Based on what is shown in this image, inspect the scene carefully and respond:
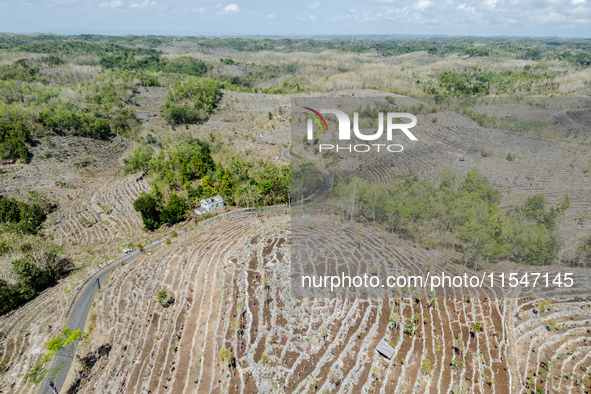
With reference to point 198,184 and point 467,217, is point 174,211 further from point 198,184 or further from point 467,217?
point 467,217

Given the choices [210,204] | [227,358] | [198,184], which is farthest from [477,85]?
[227,358]

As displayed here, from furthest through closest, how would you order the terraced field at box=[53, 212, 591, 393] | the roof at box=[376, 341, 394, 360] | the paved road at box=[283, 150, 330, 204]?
the paved road at box=[283, 150, 330, 204], the roof at box=[376, 341, 394, 360], the terraced field at box=[53, 212, 591, 393]

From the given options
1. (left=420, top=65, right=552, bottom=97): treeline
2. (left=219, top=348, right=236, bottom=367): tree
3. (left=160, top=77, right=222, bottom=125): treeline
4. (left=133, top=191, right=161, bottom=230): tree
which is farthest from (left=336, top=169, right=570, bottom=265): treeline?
(left=420, top=65, right=552, bottom=97): treeline

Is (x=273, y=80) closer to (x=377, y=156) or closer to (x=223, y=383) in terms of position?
(x=377, y=156)

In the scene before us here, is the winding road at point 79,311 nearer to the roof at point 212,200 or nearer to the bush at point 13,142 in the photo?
the roof at point 212,200

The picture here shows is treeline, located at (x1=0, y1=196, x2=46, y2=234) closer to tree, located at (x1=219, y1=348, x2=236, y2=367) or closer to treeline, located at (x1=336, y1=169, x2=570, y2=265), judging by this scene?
tree, located at (x1=219, y1=348, x2=236, y2=367)

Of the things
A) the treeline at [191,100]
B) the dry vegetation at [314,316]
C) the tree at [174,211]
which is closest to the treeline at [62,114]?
the treeline at [191,100]
